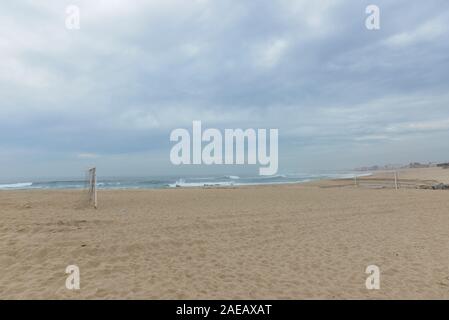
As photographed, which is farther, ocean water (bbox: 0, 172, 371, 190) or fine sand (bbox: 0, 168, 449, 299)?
ocean water (bbox: 0, 172, 371, 190)

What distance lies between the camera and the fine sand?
4.69 metres

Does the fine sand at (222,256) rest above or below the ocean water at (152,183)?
above

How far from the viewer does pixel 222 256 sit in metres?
6.50

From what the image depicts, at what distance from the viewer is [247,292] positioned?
15.1 ft

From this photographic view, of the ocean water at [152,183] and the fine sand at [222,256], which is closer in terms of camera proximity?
the fine sand at [222,256]

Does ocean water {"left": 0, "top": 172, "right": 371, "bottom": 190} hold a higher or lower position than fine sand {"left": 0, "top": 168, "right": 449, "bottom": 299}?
lower

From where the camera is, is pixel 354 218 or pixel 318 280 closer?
pixel 318 280

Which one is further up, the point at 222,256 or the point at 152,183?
the point at 222,256

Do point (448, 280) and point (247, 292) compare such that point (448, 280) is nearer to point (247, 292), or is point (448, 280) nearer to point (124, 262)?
point (247, 292)

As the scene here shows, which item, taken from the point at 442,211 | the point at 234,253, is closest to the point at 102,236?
the point at 234,253

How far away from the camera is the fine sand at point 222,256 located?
4.69m

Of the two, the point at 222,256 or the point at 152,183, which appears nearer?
the point at 222,256
